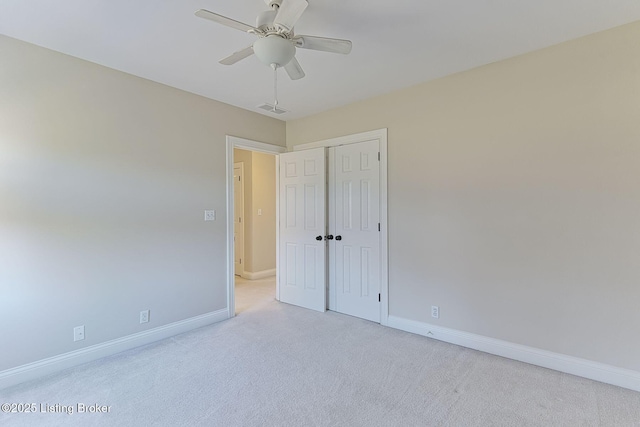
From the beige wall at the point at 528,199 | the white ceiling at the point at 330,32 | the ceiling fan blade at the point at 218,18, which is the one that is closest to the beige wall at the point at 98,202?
the white ceiling at the point at 330,32

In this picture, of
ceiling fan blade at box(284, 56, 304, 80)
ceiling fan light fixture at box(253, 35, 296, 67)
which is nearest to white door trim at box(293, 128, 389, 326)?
ceiling fan blade at box(284, 56, 304, 80)

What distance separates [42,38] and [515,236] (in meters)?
4.03

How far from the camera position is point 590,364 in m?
2.20

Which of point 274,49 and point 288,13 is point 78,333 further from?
point 288,13

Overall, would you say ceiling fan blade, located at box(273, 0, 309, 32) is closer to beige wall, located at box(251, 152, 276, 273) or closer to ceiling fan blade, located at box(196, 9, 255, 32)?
ceiling fan blade, located at box(196, 9, 255, 32)

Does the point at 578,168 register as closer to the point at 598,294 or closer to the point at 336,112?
the point at 598,294

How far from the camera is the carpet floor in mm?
1811

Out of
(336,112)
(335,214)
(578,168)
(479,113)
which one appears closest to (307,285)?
(335,214)

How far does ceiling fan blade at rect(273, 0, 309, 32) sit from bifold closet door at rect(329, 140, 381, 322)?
199 centimetres

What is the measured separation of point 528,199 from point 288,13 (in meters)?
2.31

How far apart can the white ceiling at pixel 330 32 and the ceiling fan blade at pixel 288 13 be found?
1.32ft

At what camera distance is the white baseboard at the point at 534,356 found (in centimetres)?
211

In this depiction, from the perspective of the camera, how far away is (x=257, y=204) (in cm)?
539

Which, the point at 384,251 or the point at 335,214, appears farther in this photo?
the point at 335,214
